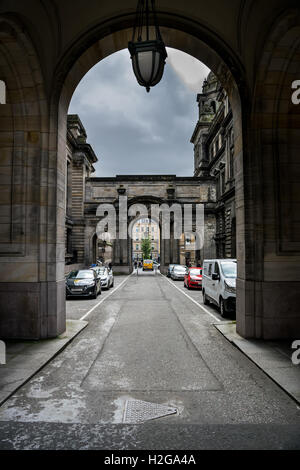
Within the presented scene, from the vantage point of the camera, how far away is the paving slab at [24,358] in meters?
4.49

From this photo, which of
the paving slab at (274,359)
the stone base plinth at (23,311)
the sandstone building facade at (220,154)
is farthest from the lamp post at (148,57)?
the sandstone building facade at (220,154)

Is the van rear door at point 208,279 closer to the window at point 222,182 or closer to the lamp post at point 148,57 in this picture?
the lamp post at point 148,57

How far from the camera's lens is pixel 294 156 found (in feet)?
23.4

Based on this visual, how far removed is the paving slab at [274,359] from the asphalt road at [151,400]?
0.12 metres

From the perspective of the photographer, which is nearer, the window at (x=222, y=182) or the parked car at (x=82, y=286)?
the parked car at (x=82, y=286)

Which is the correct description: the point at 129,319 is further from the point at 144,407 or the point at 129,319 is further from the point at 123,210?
the point at 123,210

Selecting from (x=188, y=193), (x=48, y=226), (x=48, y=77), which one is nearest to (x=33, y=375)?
(x=48, y=226)

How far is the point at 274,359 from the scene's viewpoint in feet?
18.1

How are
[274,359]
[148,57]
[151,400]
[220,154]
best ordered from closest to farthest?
[151,400]
[148,57]
[274,359]
[220,154]

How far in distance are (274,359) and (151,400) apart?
269 cm

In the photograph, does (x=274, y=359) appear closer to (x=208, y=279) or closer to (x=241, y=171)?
(x=241, y=171)

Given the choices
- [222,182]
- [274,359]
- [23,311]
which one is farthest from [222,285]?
[222,182]

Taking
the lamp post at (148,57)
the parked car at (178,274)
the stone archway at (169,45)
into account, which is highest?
the stone archway at (169,45)

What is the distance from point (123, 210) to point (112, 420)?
35.9 m
